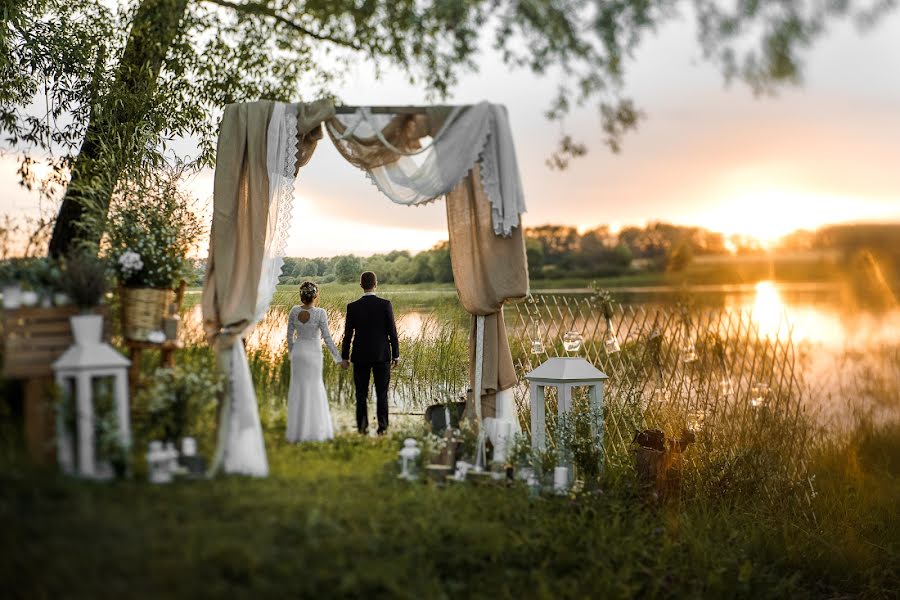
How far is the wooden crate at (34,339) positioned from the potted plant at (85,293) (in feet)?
0.26

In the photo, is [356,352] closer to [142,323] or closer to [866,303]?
[142,323]

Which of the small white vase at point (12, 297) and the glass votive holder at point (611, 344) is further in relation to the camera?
the glass votive holder at point (611, 344)

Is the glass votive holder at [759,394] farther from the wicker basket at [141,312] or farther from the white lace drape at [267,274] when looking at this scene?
the wicker basket at [141,312]

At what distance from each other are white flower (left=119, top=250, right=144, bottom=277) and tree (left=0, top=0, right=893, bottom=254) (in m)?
3.02

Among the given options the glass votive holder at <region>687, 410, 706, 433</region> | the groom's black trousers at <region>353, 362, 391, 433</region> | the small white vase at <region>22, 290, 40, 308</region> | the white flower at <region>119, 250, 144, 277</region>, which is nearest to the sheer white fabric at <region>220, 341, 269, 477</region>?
the white flower at <region>119, 250, 144, 277</region>

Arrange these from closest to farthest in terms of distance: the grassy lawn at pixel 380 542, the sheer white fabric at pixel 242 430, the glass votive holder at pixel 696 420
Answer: the grassy lawn at pixel 380 542 → the sheer white fabric at pixel 242 430 → the glass votive holder at pixel 696 420

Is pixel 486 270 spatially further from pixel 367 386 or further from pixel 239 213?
pixel 239 213

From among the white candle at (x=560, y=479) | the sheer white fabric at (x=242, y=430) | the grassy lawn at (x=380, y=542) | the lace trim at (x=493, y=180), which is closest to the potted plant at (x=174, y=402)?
the sheer white fabric at (x=242, y=430)

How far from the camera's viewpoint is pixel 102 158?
8898mm

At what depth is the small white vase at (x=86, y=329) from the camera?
492 cm

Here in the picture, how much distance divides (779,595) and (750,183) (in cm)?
570

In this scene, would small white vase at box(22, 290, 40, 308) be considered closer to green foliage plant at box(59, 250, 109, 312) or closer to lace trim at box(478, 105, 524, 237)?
green foliage plant at box(59, 250, 109, 312)

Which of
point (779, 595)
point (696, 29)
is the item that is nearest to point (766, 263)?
point (696, 29)

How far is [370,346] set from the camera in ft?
23.3
